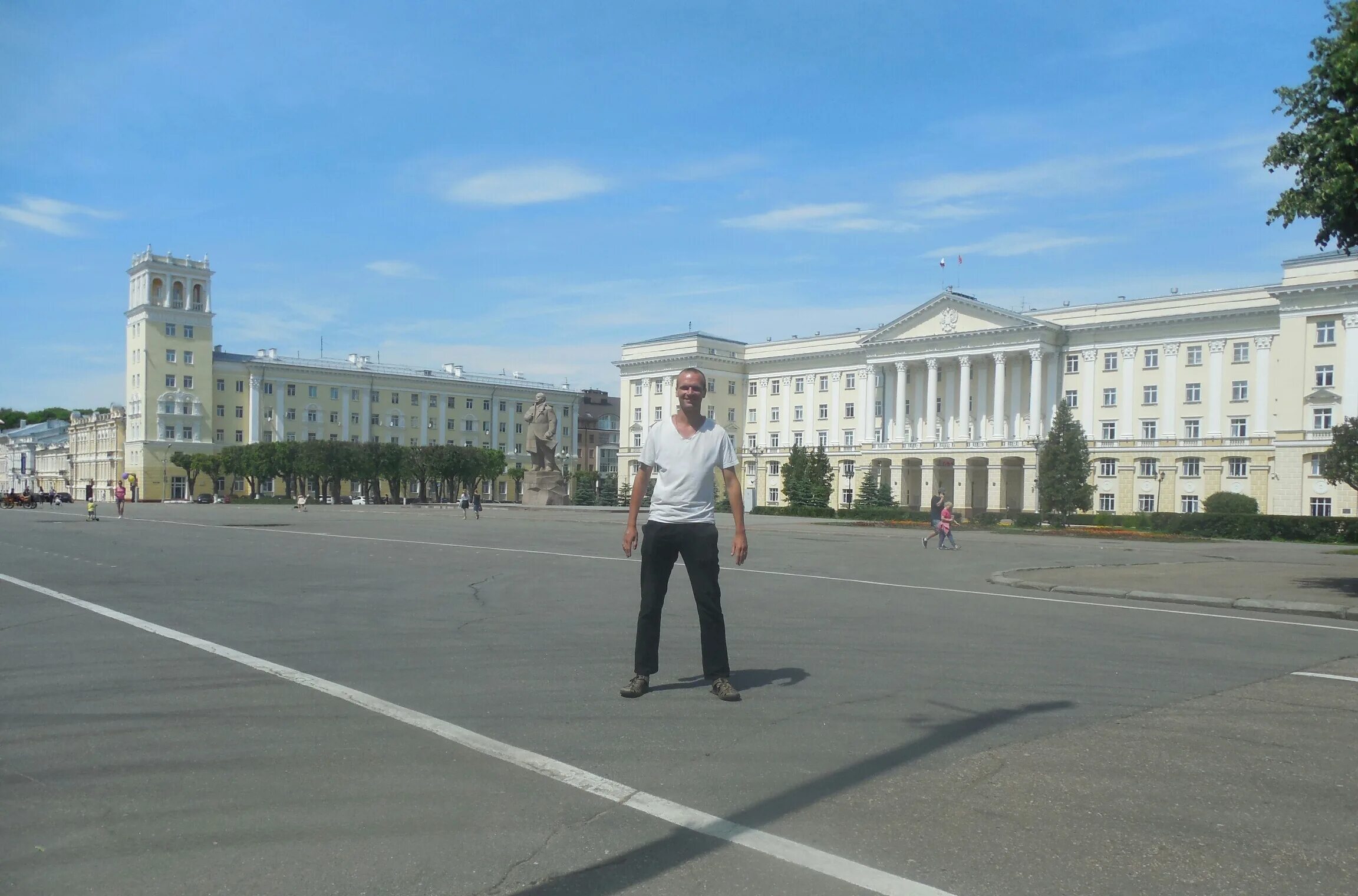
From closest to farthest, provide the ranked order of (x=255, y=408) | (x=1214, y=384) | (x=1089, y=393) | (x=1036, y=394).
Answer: (x=1214, y=384) < (x=1089, y=393) < (x=1036, y=394) < (x=255, y=408)

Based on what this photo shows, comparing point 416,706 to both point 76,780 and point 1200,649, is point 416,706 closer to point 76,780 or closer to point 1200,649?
point 76,780

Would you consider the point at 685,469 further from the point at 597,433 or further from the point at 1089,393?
the point at 597,433

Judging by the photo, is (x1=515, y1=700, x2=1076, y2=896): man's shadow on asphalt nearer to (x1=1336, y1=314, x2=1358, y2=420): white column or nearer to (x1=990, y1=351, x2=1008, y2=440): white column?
(x1=1336, y1=314, x2=1358, y2=420): white column

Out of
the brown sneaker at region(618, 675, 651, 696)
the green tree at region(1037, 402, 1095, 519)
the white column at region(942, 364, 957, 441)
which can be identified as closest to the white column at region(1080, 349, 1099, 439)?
the white column at region(942, 364, 957, 441)

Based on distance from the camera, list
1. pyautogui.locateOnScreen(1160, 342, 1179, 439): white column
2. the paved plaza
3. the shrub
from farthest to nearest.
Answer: pyautogui.locateOnScreen(1160, 342, 1179, 439): white column → the shrub → the paved plaza

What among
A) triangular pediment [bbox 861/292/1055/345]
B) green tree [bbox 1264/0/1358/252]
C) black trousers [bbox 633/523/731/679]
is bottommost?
black trousers [bbox 633/523/731/679]

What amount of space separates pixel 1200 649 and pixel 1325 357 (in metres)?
74.3

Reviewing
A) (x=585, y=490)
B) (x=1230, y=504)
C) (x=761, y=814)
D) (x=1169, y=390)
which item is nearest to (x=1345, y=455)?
(x=1230, y=504)

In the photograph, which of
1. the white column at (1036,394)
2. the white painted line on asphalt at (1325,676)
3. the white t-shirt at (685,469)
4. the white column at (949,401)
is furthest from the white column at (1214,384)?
the white t-shirt at (685,469)

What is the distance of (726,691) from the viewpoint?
711cm

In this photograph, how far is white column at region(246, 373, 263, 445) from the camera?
124438mm

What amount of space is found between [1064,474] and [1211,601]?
5495 cm

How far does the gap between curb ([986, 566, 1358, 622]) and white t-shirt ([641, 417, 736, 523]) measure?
9.25 metres

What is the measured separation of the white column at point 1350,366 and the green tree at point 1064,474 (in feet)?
60.9
